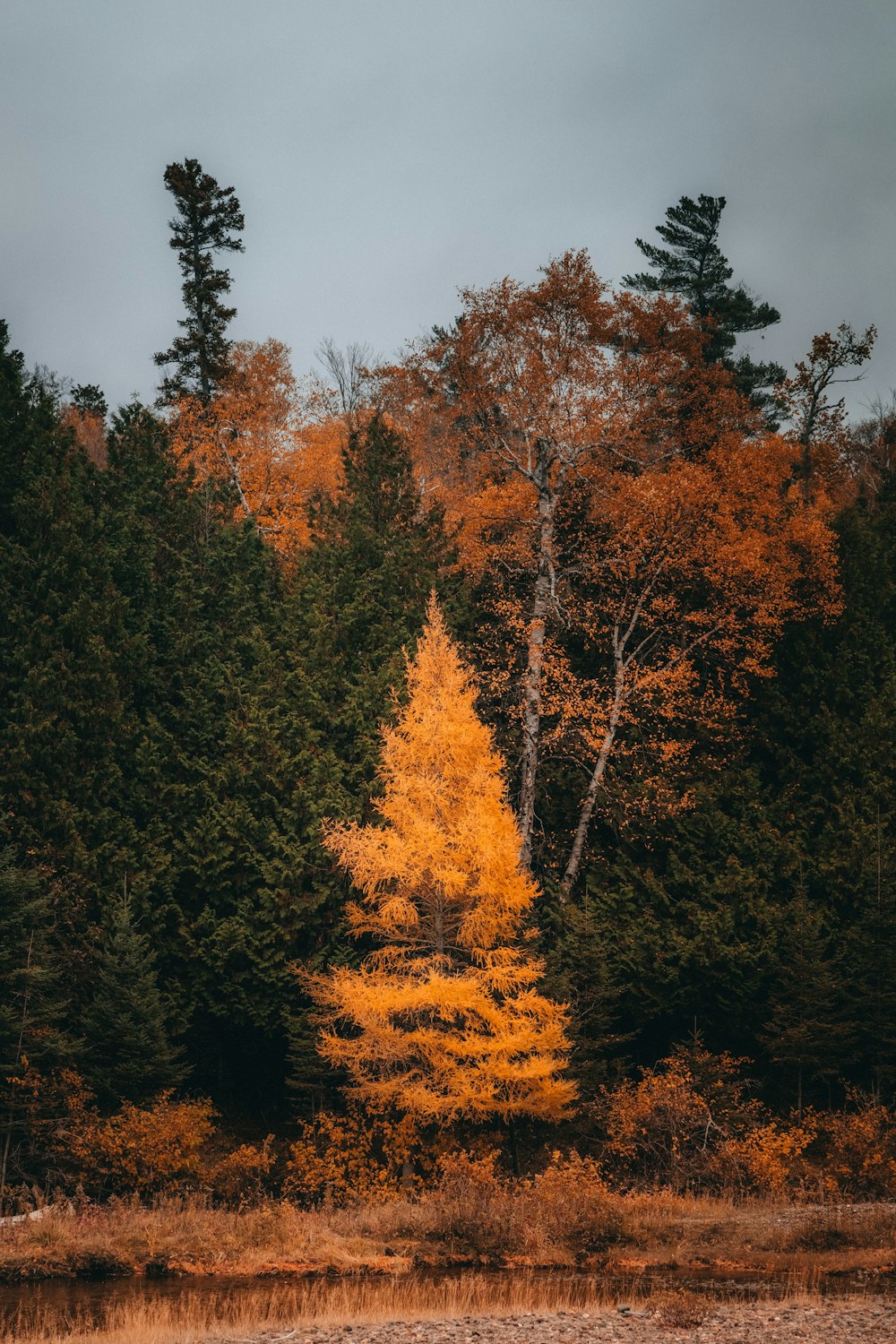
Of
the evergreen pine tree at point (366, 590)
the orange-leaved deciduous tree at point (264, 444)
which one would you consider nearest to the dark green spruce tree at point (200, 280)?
the orange-leaved deciduous tree at point (264, 444)

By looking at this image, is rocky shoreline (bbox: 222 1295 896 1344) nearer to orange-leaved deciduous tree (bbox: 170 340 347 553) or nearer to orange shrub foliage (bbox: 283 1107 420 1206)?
orange shrub foliage (bbox: 283 1107 420 1206)

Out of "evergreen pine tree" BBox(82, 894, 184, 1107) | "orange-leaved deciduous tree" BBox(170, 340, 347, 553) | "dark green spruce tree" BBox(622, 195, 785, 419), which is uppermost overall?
"dark green spruce tree" BBox(622, 195, 785, 419)

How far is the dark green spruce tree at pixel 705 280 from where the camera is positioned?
41094 mm

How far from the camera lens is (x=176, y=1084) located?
21969mm

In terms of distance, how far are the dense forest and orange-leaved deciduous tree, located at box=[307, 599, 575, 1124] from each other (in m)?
0.27

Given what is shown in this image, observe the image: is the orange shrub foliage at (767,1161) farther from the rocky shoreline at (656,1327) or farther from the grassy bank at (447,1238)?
the rocky shoreline at (656,1327)

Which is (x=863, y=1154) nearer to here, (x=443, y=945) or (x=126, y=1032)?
(x=443, y=945)

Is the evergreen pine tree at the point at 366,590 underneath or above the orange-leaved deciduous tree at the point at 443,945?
above

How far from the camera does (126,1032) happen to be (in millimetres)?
21141

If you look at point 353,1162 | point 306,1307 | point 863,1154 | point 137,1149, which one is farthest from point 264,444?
point 306,1307

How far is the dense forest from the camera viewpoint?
73.7 ft

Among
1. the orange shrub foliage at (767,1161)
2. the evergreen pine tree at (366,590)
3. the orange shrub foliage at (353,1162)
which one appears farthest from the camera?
the evergreen pine tree at (366,590)

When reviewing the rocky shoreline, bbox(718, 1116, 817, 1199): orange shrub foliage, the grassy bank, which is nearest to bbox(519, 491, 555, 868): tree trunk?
bbox(718, 1116, 817, 1199): orange shrub foliage

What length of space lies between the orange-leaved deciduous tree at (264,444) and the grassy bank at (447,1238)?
70.8 feet
